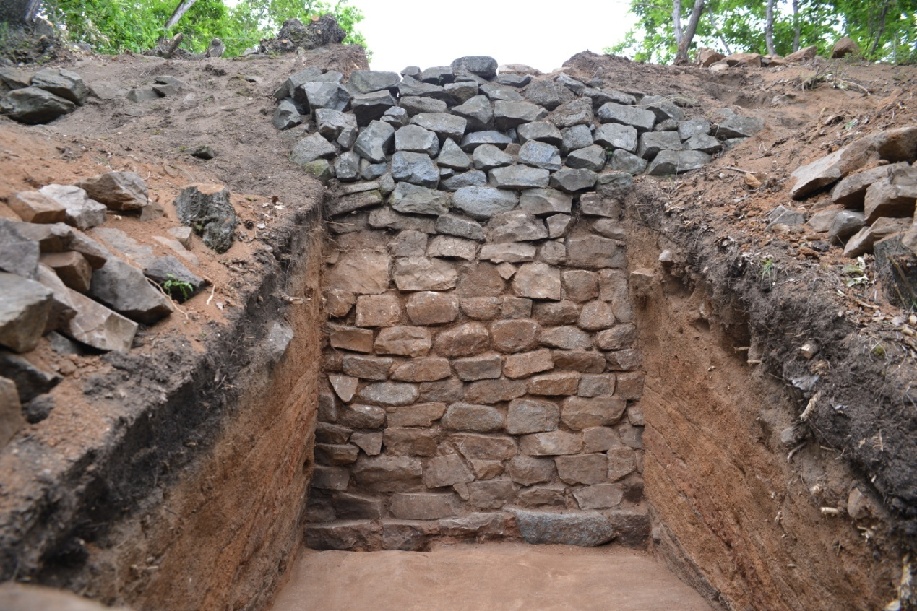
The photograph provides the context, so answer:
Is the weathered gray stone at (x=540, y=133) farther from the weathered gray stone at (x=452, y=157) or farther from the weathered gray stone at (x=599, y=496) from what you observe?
the weathered gray stone at (x=599, y=496)

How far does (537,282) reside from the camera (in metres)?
4.39

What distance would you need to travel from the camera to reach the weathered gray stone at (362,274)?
435 cm

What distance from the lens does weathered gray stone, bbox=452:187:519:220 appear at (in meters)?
4.52

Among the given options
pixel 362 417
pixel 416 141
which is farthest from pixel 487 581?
pixel 416 141

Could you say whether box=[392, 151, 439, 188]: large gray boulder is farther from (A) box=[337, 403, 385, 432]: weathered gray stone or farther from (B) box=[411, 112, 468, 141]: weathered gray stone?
(A) box=[337, 403, 385, 432]: weathered gray stone

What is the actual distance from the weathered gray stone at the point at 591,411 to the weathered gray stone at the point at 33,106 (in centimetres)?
455

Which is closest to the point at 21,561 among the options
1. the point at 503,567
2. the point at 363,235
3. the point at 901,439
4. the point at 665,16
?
the point at 901,439

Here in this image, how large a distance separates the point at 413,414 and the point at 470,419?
1.30 ft

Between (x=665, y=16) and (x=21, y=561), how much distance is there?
14218mm

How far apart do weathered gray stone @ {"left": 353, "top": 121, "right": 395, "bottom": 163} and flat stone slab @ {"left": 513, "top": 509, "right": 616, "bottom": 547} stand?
2791 millimetres

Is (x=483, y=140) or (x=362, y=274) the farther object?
(x=483, y=140)

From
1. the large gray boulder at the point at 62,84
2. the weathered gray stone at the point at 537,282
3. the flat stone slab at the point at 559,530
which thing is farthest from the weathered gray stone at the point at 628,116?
the large gray boulder at the point at 62,84

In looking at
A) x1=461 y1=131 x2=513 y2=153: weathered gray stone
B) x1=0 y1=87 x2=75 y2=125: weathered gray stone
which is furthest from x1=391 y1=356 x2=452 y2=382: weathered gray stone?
x1=0 y1=87 x2=75 y2=125: weathered gray stone

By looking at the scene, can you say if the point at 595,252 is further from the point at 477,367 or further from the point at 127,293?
the point at 127,293
